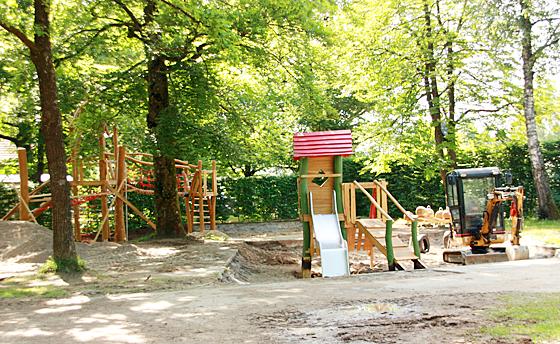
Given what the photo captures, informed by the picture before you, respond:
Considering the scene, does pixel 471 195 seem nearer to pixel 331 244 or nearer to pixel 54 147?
pixel 331 244

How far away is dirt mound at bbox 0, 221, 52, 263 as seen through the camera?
13.3 meters

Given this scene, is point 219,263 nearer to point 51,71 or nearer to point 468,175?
point 51,71

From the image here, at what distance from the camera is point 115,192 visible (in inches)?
682

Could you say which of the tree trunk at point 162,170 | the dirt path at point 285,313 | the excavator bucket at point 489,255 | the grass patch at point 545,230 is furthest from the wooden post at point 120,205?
the grass patch at point 545,230

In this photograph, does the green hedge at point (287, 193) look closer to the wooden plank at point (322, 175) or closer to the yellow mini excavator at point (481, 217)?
the yellow mini excavator at point (481, 217)

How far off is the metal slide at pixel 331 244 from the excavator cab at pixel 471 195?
123 inches

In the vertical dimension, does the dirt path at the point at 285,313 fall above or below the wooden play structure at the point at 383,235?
below

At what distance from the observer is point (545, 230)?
16969mm

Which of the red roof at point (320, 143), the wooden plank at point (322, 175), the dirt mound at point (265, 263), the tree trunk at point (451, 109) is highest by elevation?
the tree trunk at point (451, 109)

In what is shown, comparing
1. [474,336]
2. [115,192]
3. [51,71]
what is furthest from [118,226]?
[474,336]

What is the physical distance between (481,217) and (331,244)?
12.9 ft

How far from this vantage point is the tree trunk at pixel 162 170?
1647 cm

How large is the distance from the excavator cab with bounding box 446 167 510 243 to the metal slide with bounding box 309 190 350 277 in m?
3.13

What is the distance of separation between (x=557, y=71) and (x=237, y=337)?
18.2 meters
